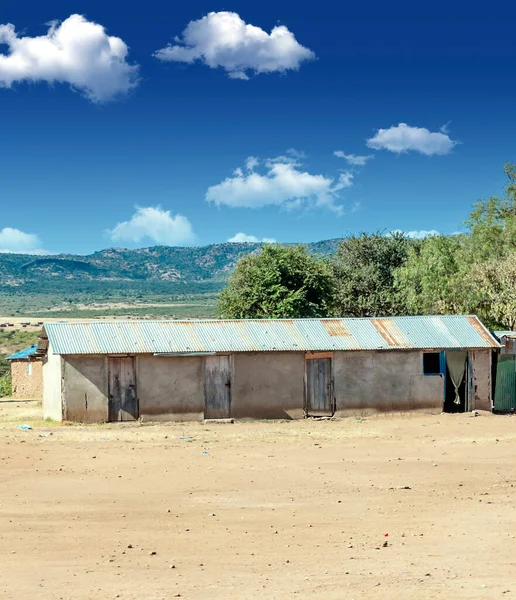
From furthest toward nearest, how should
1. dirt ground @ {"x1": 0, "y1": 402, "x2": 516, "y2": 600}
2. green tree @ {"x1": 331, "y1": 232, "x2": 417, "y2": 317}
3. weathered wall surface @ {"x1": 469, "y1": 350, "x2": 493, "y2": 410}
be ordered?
green tree @ {"x1": 331, "y1": 232, "x2": 417, "y2": 317} → weathered wall surface @ {"x1": 469, "y1": 350, "x2": 493, "y2": 410} → dirt ground @ {"x1": 0, "y1": 402, "x2": 516, "y2": 600}

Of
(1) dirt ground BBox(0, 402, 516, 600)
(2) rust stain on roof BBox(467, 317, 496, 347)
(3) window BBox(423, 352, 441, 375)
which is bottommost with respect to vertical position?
(1) dirt ground BBox(0, 402, 516, 600)

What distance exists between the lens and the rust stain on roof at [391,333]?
2881 centimetres

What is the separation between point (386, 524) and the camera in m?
13.4

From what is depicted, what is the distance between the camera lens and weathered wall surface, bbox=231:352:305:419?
27.9m

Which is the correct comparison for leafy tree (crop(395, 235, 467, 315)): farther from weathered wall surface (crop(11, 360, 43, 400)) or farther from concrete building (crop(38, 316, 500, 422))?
weathered wall surface (crop(11, 360, 43, 400))

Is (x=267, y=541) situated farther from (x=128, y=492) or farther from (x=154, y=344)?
(x=154, y=344)

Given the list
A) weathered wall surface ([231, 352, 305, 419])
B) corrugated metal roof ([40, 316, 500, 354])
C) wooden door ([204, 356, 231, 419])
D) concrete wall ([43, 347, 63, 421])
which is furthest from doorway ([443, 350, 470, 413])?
concrete wall ([43, 347, 63, 421])

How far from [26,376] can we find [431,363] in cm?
1952

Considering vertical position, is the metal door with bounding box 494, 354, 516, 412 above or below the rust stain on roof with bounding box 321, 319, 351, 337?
below

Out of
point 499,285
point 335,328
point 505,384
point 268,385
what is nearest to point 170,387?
point 268,385

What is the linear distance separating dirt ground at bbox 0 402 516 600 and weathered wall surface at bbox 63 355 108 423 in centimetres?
215

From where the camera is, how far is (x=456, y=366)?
96.7 feet

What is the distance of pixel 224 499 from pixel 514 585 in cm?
661

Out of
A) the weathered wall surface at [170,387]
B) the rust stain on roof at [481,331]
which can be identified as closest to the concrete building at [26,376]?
the weathered wall surface at [170,387]
